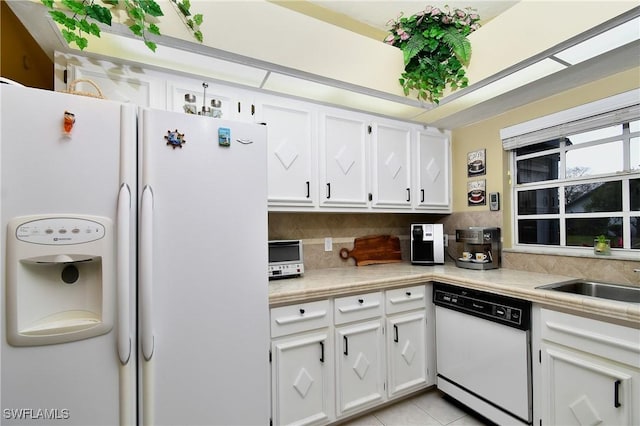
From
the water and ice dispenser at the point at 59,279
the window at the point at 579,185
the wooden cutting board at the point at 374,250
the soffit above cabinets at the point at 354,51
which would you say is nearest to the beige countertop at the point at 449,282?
the wooden cutting board at the point at 374,250

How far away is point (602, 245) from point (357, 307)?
167cm

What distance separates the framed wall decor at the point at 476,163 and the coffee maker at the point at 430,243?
599 millimetres

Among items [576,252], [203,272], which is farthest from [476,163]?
[203,272]

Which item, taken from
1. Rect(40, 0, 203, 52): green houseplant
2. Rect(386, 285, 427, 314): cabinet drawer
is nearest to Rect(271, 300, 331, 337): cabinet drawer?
Rect(386, 285, 427, 314): cabinet drawer

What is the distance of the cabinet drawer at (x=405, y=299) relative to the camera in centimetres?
203

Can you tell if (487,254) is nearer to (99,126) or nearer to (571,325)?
(571,325)

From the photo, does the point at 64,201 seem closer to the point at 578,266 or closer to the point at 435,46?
the point at 435,46

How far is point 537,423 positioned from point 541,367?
32 centimetres

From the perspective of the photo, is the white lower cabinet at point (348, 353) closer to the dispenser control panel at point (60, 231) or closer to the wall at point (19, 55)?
the dispenser control panel at point (60, 231)

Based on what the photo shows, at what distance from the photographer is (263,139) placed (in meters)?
1.45

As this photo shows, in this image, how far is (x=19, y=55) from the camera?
1.38 meters

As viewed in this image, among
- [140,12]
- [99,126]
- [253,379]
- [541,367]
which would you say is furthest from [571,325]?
[140,12]

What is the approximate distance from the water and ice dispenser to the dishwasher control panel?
1.98 m

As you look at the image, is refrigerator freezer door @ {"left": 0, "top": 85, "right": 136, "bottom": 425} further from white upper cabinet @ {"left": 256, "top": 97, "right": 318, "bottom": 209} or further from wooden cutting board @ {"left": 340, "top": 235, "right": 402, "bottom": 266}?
wooden cutting board @ {"left": 340, "top": 235, "right": 402, "bottom": 266}
